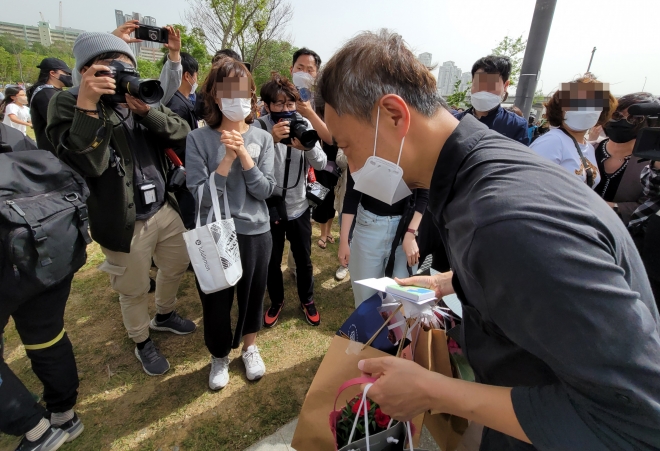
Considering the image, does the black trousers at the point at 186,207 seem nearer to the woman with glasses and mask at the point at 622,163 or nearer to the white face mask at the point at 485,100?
the white face mask at the point at 485,100

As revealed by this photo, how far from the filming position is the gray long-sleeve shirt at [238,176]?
6.57 feet

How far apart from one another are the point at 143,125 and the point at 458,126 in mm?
2032

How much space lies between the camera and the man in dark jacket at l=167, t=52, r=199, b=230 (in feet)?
8.25

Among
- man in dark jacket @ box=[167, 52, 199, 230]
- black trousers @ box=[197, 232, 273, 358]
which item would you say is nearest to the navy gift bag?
black trousers @ box=[197, 232, 273, 358]

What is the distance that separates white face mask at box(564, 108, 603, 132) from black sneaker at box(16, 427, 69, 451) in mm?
3802

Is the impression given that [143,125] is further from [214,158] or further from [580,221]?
[580,221]

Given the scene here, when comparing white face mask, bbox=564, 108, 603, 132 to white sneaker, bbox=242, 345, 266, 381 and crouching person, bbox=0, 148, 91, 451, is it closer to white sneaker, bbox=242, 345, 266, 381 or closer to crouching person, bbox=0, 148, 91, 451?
white sneaker, bbox=242, 345, 266, 381

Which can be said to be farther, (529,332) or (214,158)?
(214,158)

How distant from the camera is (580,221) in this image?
60cm

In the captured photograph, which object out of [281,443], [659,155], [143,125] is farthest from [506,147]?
[143,125]

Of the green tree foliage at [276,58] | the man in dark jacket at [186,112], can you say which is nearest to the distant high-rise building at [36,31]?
the green tree foliage at [276,58]

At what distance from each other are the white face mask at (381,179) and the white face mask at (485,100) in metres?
2.60

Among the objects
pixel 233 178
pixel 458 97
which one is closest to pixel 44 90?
pixel 233 178

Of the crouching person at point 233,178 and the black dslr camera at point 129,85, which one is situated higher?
the black dslr camera at point 129,85
